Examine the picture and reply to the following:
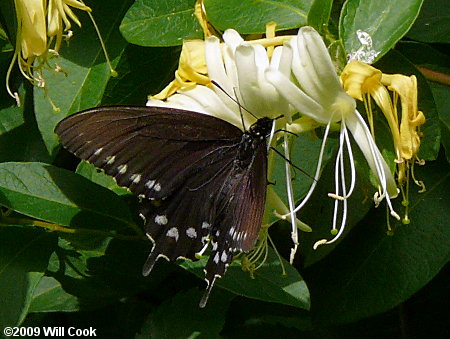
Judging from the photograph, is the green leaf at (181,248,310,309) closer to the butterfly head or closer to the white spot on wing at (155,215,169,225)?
the white spot on wing at (155,215,169,225)

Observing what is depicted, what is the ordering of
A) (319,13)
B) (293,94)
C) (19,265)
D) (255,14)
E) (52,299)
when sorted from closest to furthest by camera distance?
(293,94) → (319,13) → (255,14) → (19,265) → (52,299)

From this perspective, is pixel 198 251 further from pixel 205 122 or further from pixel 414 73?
pixel 414 73

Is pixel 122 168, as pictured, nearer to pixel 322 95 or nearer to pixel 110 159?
pixel 110 159

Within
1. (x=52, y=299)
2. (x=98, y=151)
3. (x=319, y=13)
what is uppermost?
(x=319, y=13)

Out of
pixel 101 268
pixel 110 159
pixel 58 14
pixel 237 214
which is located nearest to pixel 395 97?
pixel 237 214

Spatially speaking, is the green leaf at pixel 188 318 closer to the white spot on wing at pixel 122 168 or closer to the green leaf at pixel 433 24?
the white spot on wing at pixel 122 168

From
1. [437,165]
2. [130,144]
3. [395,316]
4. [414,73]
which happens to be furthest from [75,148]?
[395,316]

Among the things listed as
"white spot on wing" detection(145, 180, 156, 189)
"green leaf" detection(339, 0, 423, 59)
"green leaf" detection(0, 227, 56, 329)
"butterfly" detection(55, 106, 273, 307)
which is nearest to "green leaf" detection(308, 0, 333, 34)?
"green leaf" detection(339, 0, 423, 59)
